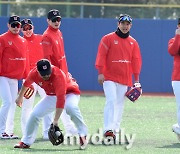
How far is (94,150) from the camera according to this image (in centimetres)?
1091

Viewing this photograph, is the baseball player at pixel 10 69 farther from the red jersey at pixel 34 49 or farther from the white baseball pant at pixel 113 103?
the white baseball pant at pixel 113 103

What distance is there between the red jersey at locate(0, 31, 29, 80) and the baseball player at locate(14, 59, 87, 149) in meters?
1.63

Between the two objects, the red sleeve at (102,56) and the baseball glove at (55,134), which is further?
the red sleeve at (102,56)

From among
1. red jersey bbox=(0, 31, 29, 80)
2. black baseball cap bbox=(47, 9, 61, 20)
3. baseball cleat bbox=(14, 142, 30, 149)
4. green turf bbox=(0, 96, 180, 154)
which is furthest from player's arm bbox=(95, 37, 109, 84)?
baseball cleat bbox=(14, 142, 30, 149)

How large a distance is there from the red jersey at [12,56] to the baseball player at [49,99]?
163 centimetres

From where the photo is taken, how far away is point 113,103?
12.3 meters

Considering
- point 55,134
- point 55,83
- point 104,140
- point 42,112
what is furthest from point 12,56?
point 55,134

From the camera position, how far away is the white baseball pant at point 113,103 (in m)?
12.2

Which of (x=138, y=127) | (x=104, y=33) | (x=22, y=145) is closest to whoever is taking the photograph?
(x=22, y=145)

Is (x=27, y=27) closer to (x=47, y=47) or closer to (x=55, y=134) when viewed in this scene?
(x=47, y=47)

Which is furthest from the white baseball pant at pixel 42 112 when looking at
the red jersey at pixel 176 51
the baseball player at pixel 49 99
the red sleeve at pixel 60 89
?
the red jersey at pixel 176 51

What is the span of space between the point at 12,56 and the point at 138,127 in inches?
124

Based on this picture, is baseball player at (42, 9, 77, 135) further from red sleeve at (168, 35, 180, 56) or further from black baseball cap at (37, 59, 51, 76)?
red sleeve at (168, 35, 180, 56)

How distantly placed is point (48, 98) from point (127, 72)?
6.52 ft
